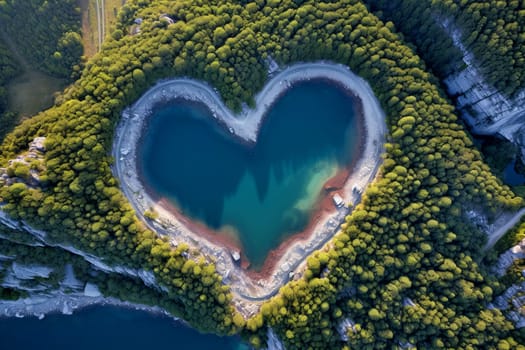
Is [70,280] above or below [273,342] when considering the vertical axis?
below

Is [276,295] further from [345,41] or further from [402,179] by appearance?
[345,41]

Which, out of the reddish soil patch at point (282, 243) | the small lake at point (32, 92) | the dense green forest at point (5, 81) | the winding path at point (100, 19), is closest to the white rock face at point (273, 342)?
the reddish soil patch at point (282, 243)

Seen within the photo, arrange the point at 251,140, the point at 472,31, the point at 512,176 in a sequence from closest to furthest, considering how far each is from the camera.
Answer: the point at 472,31, the point at 251,140, the point at 512,176

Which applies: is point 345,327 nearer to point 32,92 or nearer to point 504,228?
point 504,228

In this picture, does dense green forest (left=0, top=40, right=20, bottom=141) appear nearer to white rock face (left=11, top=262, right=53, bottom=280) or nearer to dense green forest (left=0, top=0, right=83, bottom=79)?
dense green forest (left=0, top=0, right=83, bottom=79)

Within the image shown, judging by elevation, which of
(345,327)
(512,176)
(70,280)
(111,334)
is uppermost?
(512,176)

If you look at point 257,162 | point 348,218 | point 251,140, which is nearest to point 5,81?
point 251,140
